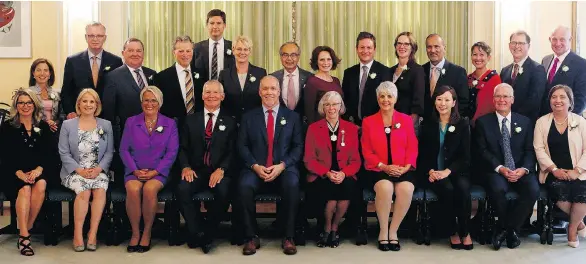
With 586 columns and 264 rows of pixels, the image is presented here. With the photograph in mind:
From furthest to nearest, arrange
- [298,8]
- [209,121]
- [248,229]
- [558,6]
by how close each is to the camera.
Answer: [298,8] < [558,6] < [209,121] < [248,229]

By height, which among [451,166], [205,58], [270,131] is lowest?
[451,166]

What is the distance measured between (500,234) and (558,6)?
288 centimetres

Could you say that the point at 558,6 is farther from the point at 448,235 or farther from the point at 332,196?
the point at 332,196

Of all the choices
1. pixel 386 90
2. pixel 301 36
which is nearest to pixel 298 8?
pixel 301 36

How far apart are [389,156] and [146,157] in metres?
1.74

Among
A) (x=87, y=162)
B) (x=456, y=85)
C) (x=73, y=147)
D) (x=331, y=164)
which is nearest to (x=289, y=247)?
(x=331, y=164)

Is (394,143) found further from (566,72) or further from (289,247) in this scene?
(566,72)

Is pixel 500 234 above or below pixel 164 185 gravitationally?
below

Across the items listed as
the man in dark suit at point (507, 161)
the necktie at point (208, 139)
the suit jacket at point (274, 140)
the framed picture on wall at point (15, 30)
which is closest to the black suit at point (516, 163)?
the man in dark suit at point (507, 161)

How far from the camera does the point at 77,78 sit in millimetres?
5223

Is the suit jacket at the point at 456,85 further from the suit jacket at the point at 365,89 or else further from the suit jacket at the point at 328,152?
the suit jacket at the point at 328,152

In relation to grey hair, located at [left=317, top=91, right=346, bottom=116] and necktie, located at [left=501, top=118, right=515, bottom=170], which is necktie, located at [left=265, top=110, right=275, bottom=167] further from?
necktie, located at [left=501, top=118, right=515, bottom=170]

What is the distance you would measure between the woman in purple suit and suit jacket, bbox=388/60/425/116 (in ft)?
5.63

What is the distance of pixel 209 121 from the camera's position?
480cm
